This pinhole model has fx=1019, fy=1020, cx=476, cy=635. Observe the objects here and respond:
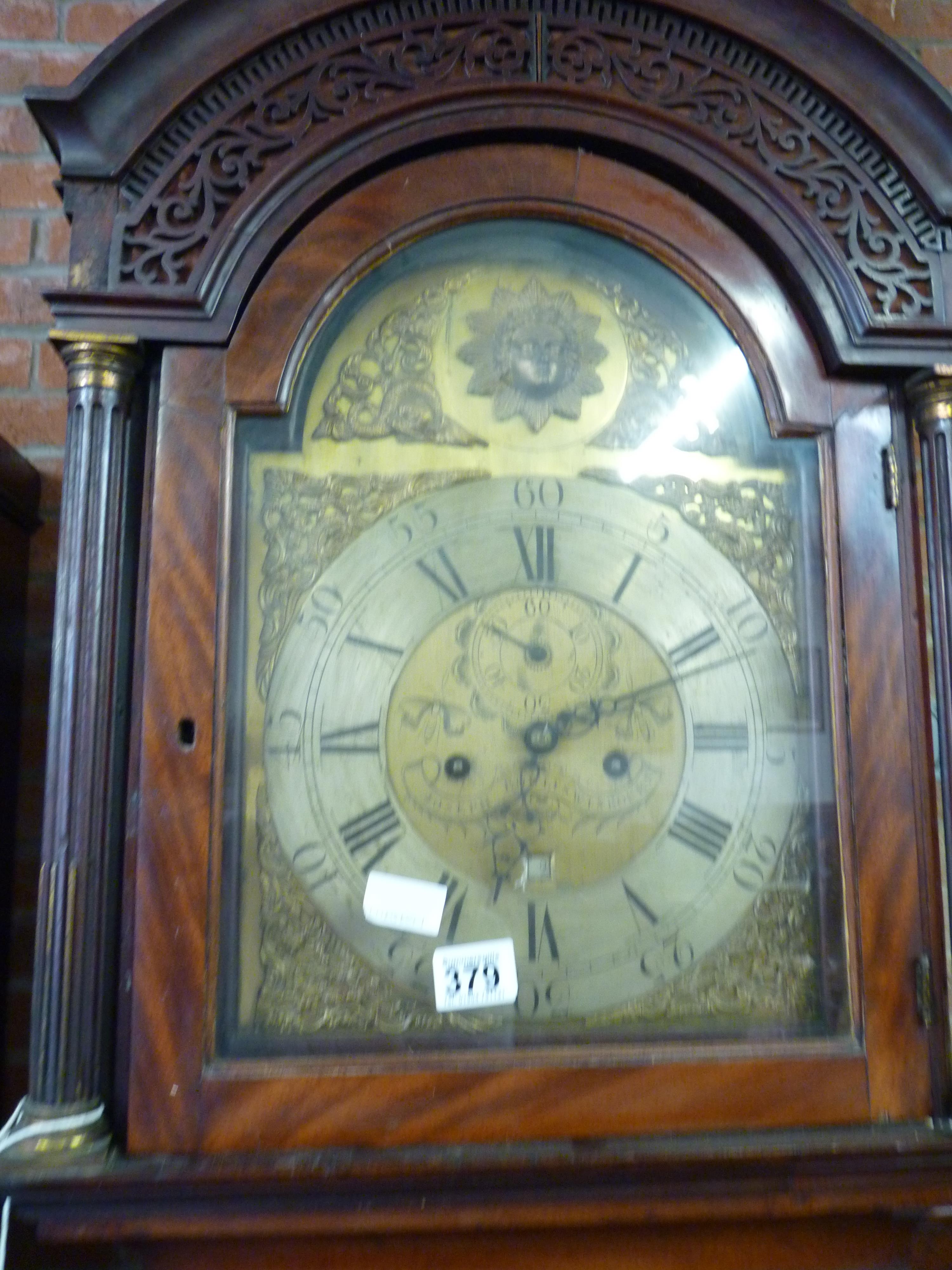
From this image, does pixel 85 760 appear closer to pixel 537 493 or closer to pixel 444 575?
pixel 444 575

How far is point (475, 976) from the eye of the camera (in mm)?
823

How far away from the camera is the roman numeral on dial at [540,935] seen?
0.83 m

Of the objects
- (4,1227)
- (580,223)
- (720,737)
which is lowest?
(4,1227)

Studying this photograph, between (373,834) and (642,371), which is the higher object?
(642,371)

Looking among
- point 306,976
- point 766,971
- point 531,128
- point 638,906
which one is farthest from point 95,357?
point 766,971

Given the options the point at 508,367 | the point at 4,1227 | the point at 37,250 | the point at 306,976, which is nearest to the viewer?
the point at 4,1227

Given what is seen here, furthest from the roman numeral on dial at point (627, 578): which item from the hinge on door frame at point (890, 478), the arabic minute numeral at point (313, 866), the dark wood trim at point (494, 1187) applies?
the dark wood trim at point (494, 1187)

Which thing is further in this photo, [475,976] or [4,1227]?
[475,976]

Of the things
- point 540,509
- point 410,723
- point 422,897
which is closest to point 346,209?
point 540,509

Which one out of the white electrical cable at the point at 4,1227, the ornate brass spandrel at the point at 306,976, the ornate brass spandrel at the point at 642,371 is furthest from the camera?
the ornate brass spandrel at the point at 642,371

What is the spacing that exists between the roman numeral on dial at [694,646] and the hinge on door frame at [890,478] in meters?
0.19

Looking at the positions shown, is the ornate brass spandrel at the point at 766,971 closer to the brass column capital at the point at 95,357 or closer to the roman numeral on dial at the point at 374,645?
the roman numeral on dial at the point at 374,645

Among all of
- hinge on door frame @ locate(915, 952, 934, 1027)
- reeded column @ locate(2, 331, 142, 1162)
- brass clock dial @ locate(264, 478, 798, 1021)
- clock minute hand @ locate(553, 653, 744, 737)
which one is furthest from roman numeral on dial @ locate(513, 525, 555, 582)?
hinge on door frame @ locate(915, 952, 934, 1027)

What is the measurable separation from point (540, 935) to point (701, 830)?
0.53ft
